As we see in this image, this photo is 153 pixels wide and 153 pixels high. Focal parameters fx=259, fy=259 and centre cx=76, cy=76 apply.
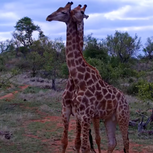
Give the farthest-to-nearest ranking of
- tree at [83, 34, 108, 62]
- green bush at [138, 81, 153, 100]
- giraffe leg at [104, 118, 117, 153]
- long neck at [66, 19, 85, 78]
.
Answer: tree at [83, 34, 108, 62]
green bush at [138, 81, 153, 100]
giraffe leg at [104, 118, 117, 153]
long neck at [66, 19, 85, 78]

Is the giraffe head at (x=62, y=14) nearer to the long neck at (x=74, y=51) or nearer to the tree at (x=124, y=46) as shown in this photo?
the long neck at (x=74, y=51)

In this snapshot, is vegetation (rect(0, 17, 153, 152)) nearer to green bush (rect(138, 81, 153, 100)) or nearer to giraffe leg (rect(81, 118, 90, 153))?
green bush (rect(138, 81, 153, 100))

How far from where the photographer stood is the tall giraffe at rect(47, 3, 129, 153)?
482 cm

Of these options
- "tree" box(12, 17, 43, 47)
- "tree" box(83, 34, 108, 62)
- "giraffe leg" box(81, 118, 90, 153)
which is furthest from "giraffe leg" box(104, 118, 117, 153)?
"tree" box(12, 17, 43, 47)

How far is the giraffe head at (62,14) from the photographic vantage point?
15.6ft

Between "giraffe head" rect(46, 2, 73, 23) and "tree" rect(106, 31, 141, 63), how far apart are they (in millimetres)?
25827

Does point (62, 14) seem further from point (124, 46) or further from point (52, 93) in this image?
point (124, 46)

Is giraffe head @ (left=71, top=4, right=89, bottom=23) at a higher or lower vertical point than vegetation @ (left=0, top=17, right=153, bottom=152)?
higher

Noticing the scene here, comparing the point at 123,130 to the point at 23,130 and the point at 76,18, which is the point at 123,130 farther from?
the point at 23,130

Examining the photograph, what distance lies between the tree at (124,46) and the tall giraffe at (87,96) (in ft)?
83.0

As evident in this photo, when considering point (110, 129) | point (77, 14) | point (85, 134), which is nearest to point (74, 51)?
point (77, 14)

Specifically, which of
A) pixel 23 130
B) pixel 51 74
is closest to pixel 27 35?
pixel 51 74

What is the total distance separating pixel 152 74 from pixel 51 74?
941 centimetres

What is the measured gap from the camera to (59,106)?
1446 centimetres
